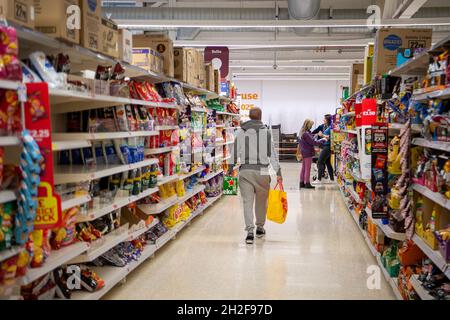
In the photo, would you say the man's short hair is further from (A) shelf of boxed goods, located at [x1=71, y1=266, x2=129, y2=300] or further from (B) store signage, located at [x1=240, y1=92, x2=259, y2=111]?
(B) store signage, located at [x1=240, y1=92, x2=259, y2=111]

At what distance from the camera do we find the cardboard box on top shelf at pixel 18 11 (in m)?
2.62

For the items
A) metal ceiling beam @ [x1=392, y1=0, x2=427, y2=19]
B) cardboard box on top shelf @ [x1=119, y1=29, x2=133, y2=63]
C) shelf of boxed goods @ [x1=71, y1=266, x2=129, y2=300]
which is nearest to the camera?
shelf of boxed goods @ [x1=71, y1=266, x2=129, y2=300]

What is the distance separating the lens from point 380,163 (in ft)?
14.6

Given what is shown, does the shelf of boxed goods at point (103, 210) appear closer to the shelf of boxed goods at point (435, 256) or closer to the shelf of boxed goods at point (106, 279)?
the shelf of boxed goods at point (106, 279)

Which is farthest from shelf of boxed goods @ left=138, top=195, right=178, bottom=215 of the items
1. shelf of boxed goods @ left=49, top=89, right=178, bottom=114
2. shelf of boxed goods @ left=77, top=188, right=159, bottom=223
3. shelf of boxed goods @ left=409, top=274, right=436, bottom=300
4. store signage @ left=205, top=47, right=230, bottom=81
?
store signage @ left=205, top=47, right=230, bottom=81

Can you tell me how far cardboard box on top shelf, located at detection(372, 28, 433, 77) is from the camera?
574 centimetres

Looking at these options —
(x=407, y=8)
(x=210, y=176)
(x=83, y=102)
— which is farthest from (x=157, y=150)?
(x=407, y=8)

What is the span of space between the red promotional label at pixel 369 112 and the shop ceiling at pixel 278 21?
328 cm

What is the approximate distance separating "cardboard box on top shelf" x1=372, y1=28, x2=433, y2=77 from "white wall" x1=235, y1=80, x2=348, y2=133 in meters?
17.5

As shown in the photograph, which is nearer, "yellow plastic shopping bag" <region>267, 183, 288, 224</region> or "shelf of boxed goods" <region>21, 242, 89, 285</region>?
"shelf of boxed goods" <region>21, 242, 89, 285</region>

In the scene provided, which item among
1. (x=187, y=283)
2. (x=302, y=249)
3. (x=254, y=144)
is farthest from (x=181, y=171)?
(x=187, y=283)

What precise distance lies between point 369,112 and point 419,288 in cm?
264

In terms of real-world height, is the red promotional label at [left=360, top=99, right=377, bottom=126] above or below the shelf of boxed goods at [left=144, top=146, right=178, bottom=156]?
above

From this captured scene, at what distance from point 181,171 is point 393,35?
3.15 m
